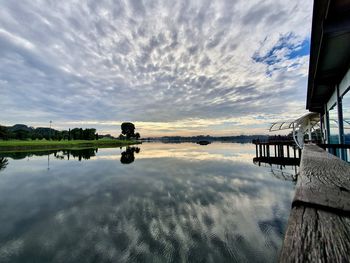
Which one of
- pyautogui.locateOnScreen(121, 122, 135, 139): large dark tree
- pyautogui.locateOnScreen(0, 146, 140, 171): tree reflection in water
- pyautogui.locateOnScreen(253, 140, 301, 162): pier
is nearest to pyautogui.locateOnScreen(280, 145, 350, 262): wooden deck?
pyautogui.locateOnScreen(0, 146, 140, 171): tree reflection in water

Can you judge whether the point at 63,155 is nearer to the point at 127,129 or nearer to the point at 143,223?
the point at 143,223

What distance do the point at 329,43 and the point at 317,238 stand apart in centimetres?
589

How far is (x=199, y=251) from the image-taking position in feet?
12.3

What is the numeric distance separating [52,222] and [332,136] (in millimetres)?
12021

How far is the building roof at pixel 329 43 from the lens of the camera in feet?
11.1

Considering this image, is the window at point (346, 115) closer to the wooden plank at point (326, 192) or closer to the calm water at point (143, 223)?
the calm water at point (143, 223)

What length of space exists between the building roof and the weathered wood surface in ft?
12.9

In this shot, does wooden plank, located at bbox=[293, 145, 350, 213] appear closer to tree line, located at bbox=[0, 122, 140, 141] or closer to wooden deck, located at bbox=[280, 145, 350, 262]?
wooden deck, located at bbox=[280, 145, 350, 262]

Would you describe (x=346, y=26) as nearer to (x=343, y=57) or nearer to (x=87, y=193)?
(x=343, y=57)

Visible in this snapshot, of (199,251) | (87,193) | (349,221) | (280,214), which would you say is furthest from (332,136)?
(87,193)

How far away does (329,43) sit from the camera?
184 inches

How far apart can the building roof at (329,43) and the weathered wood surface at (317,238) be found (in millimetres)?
3930

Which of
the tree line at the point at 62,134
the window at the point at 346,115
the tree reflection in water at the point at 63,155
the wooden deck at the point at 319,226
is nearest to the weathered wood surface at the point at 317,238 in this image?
the wooden deck at the point at 319,226

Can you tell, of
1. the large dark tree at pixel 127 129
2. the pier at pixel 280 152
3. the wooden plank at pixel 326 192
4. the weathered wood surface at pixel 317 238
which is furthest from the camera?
the large dark tree at pixel 127 129
